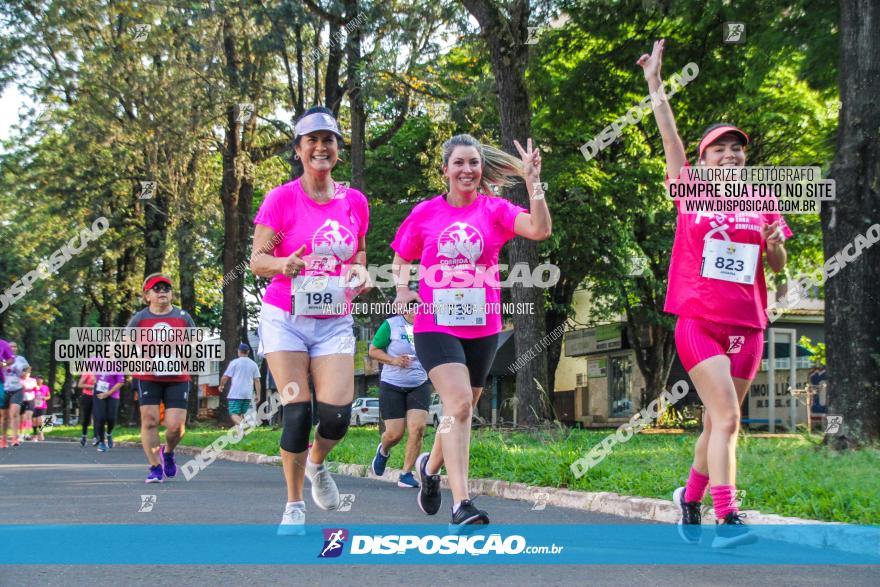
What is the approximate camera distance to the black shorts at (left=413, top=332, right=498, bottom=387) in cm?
617

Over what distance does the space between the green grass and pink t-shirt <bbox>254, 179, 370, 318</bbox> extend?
315 centimetres

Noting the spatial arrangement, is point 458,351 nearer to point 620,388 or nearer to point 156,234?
point 156,234

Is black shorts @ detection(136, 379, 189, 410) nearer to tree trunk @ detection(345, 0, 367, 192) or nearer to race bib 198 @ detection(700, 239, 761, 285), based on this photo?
race bib 198 @ detection(700, 239, 761, 285)

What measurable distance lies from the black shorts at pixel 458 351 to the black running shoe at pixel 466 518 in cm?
90

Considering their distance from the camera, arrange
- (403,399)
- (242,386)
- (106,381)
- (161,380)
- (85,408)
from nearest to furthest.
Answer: (161,380)
(403,399)
(106,381)
(242,386)
(85,408)

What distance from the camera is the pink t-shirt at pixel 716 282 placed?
5594 millimetres

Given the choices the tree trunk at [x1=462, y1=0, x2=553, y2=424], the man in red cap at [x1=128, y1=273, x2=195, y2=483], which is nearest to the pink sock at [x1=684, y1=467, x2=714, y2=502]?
the man in red cap at [x1=128, y1=273, x2=195, y2=483]

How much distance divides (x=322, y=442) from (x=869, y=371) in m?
6.65

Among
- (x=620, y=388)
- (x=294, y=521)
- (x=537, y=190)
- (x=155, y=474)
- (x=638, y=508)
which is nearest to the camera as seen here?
(x=294, y=521)

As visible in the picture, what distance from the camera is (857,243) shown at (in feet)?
35.0

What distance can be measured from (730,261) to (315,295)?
2244mm

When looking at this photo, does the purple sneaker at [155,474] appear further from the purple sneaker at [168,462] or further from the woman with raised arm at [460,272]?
the woman with raised arm at [460,272]

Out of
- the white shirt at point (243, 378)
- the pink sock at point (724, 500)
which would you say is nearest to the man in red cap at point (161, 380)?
the pink sock at point (724, 500)

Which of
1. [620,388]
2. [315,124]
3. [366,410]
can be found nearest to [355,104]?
[315,124]
